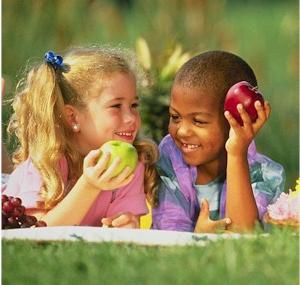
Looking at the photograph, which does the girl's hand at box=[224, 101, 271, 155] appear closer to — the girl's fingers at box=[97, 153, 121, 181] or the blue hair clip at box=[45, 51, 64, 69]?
the girl's fingers at box=[97, 153, 121, 181]

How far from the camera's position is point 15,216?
10.6ft

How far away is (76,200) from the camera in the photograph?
319cm

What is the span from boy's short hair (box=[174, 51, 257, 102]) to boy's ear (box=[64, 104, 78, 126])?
12.8 inches

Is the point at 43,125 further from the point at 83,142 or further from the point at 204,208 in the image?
Answer: the point at 204,208

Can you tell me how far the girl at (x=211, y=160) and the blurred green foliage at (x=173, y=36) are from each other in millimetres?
46

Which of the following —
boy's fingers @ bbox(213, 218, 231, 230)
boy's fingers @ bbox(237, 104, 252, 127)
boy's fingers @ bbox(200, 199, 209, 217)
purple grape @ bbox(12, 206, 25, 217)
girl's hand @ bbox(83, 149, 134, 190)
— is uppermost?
boy's fingers @ bbox(237, 104, 252, 127)

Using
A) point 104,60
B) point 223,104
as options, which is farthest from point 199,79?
point 104,60

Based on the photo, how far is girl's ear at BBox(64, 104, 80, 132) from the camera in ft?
10.6

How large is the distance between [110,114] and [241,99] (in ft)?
1.32

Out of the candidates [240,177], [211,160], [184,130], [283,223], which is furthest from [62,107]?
[283,223]

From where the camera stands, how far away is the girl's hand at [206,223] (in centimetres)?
315

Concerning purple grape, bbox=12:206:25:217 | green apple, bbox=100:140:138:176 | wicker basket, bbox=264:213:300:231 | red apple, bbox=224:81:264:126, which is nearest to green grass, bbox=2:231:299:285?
wicker basket, bbox=264:213:300:231

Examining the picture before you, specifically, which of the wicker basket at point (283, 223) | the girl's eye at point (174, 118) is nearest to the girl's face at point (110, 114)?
the girl's eye at point (174, 118)

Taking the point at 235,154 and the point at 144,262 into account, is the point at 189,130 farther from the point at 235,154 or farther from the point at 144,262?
the point at 144,262
